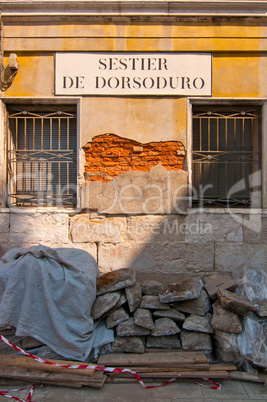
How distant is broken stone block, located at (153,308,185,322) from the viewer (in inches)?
132

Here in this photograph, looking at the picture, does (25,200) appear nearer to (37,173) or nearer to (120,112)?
(37,173)

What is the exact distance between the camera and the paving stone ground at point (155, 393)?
8.96 ft

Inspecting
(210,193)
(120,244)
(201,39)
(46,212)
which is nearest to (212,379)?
(120,244)

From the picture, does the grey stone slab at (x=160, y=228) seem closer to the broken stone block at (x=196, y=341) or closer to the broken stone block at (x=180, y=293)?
the broken stone block at (x=180, y=293)

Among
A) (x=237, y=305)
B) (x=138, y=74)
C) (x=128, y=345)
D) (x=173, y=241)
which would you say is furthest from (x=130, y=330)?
(x=138, y=74)

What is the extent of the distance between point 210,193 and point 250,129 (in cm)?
123

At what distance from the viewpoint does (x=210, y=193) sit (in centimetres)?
482

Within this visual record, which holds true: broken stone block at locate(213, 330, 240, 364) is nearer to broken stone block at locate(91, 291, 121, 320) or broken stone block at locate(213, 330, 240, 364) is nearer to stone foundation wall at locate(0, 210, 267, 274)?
broken stone block at locate(91, 291, 121, 320)

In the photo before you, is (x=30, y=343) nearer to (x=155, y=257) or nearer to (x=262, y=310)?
(x=155, y=257)

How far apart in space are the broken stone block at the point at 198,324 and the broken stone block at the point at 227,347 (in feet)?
0.37

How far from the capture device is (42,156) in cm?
489

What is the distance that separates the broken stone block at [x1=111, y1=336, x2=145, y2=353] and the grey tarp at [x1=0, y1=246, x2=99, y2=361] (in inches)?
10.8

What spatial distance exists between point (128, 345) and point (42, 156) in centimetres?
320

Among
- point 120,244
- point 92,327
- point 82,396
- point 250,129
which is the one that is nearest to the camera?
point 82,396
